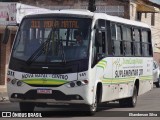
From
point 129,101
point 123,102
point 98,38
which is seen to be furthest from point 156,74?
point 98,38

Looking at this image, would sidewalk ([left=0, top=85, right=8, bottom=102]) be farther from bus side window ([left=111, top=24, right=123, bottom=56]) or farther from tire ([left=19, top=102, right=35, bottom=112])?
tire ([left=19, top=102, right=35, bottom=112])

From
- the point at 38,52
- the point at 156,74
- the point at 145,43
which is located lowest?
the point at 156,74

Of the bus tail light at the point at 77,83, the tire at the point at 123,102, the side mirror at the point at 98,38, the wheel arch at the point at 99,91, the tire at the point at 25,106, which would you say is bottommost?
the tire at the point at 123,102

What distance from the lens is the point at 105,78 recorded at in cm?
1648

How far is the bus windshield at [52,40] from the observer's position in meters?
15.1

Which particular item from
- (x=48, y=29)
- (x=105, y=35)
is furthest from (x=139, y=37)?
(x=48, y=29)

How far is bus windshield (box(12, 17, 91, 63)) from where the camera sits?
15.1m

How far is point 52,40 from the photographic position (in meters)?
15.4

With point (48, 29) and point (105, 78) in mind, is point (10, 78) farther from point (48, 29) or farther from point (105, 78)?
point (105, 78)

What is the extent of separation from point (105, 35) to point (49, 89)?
2.84 m

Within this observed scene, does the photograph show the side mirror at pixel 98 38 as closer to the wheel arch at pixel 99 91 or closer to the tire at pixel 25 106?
the wheel arch at pixel 99 91

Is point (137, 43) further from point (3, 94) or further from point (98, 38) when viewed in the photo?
point (3, 94)

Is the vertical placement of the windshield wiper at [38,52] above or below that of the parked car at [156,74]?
above

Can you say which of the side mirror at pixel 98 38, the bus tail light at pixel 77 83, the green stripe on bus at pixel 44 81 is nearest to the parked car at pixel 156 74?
the side mirror at pixel 98 38
